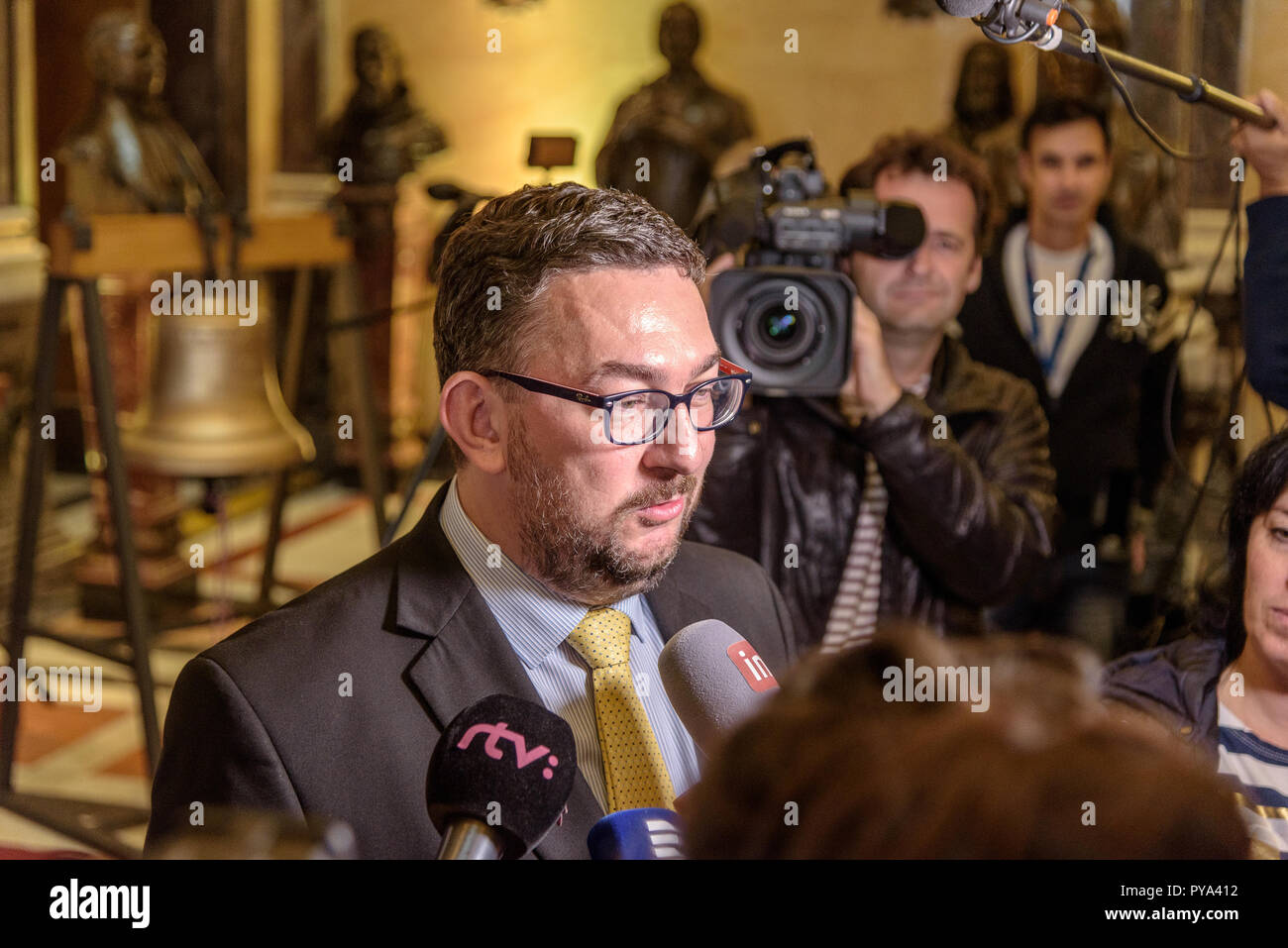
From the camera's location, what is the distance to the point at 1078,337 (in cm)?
295

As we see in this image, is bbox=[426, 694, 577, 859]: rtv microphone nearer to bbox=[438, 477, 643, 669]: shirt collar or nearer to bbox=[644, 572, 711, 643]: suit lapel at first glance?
bbox=[438, 477, 643, 669]: shirt collar

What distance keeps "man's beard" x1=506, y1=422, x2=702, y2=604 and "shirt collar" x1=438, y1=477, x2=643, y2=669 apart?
0.02 meters

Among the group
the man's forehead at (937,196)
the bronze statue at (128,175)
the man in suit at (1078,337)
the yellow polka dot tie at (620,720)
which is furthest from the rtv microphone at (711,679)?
the bronze statue at (128,175)

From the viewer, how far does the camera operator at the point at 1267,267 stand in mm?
1611

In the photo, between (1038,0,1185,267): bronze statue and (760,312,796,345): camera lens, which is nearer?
(760,312,796,345): camera lens

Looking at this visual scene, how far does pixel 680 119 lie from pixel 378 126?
128cm

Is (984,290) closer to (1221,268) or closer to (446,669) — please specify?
(1221,268)

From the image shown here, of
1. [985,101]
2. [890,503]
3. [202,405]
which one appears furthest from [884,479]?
[985,101]

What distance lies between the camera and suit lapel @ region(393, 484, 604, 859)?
→ 1.24 metres

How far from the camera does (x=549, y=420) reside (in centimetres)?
125

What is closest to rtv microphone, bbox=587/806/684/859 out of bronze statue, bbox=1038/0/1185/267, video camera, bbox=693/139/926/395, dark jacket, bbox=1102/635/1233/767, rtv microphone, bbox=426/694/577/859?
rtv microphone, bbox=426/694/577/859

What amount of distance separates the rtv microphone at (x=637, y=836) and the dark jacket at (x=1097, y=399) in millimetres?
2091

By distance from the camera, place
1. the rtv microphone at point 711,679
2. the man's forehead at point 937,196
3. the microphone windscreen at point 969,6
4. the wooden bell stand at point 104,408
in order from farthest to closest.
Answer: the wooden bell stand at point 104,408 → the man's forehead at point 937,196 → the microphone windscreen at point 969,6 → the rtv microphone at point 711,679

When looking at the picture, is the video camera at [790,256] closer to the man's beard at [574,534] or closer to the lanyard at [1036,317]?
the man's beard at [574,534]
